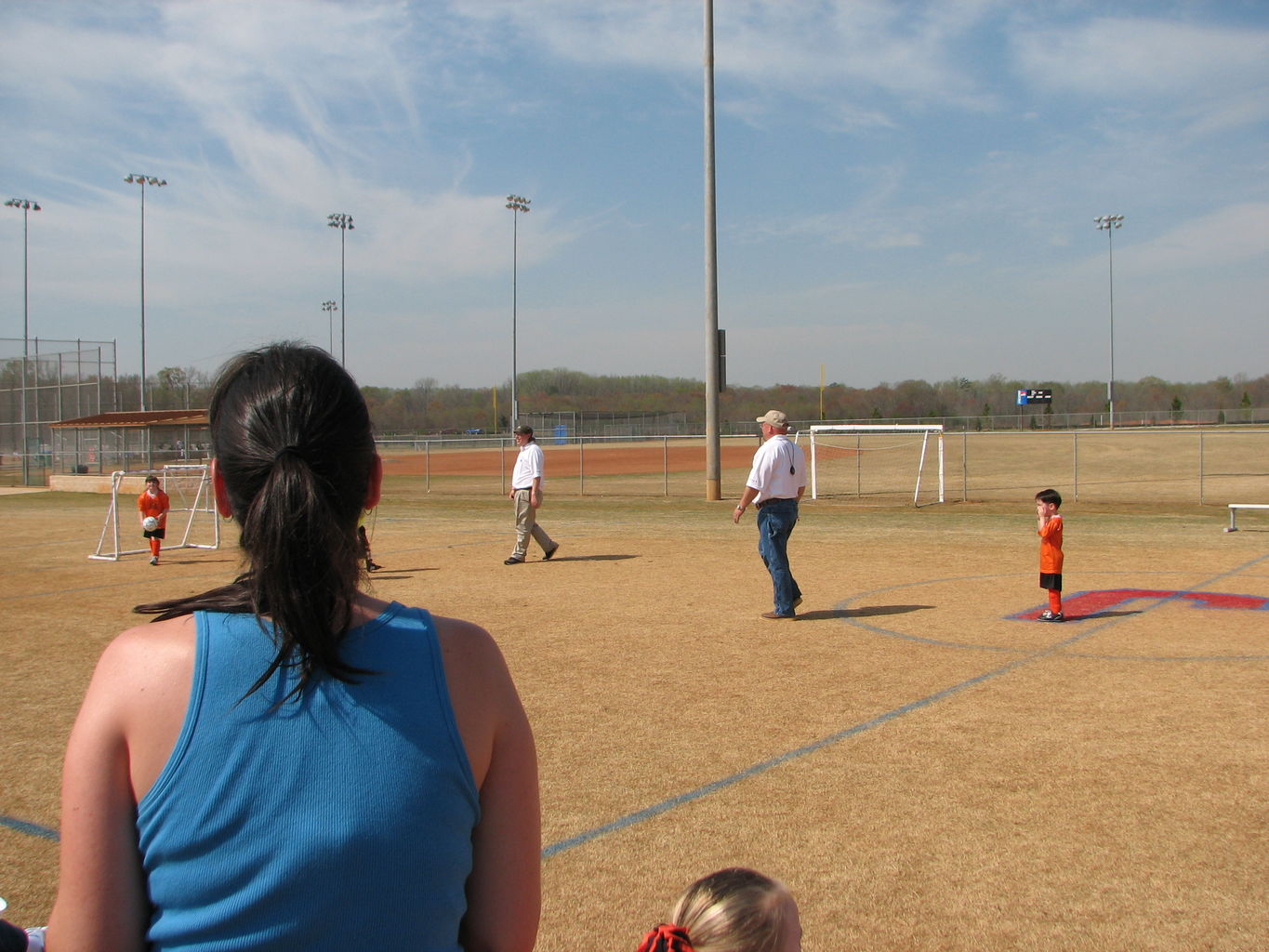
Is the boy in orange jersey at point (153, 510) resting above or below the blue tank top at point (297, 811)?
below

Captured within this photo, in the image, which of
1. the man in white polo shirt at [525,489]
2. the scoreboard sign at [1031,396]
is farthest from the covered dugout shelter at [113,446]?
the scoreboard sign at [1031,396]

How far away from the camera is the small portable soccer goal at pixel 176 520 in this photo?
16.7 m

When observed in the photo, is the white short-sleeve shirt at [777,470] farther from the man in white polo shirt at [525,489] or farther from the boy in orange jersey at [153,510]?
the boy in orange jersey at [153,510]

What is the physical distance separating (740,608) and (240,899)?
9.21 metres

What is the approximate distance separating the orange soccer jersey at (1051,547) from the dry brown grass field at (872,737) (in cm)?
54

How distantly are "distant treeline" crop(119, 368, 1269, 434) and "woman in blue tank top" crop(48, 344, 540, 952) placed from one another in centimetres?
9150

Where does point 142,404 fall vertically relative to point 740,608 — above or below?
above

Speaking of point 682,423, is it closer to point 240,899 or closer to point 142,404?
point 142,404

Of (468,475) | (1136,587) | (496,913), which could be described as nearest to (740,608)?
(1136,587)

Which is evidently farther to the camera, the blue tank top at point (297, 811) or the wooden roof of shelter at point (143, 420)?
the wooden roof of shelter at point (143, 420)

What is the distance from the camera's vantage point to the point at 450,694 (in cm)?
167

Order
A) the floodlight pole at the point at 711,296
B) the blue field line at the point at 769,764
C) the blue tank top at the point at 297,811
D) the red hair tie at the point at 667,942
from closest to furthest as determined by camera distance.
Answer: the blue tank top at the point at 297,811
the red hair tie at the point at 667,942
the blue field line at the point at 769,764
the floodlight pole at the point at 711,296

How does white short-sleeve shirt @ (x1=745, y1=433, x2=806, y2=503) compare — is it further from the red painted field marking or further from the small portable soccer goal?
the small portable soccer goal

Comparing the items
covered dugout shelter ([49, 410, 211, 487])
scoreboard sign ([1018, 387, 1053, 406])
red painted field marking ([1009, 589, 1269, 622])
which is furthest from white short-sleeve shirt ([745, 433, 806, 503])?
scoreboard sign ([1018, 387, 1053, 406])
